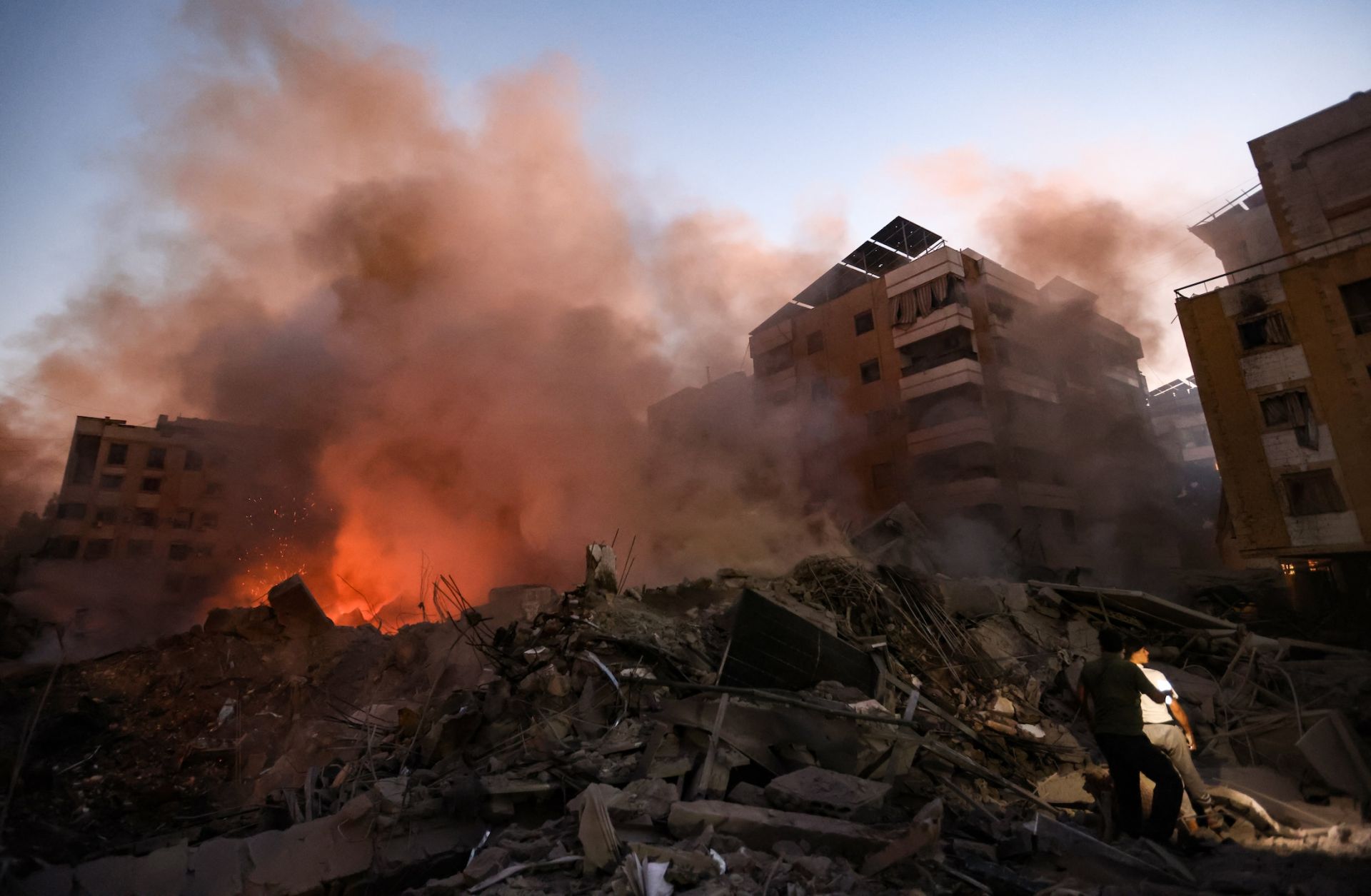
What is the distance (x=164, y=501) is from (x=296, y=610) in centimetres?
2936

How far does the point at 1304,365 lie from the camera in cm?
1770

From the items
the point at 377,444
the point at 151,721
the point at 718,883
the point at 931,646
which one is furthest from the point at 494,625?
the point at 377,444

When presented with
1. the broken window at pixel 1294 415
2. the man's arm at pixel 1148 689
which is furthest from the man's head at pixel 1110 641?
the broken window at pixel 1294 415

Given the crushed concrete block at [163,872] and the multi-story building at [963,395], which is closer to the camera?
the crushed concrete block at [163,872]

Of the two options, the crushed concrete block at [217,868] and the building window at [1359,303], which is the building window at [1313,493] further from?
the crushed concrete block at [217,868]

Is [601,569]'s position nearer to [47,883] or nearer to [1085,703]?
[47,883]

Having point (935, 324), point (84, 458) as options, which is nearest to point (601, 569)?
point (935, 324)

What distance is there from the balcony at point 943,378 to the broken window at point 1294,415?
880 cm

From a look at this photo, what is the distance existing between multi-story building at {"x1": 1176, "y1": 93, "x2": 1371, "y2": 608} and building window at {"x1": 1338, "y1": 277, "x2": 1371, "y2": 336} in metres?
0.03

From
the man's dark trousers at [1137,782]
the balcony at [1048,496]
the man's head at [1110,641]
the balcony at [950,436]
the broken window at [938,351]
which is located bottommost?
the man's dark trousers at [1137,782]

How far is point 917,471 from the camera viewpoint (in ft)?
86.7

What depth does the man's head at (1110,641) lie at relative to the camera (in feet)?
15.3

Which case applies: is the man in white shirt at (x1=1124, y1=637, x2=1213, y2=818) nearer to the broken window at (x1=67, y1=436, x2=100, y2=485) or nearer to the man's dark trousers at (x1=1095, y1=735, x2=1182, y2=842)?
the man's dark trousers at (x1=1095, y1=735, x2=1182, y2=842)

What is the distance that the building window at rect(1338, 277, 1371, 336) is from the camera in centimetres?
1716
